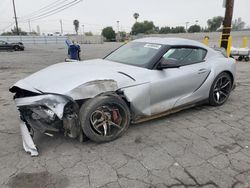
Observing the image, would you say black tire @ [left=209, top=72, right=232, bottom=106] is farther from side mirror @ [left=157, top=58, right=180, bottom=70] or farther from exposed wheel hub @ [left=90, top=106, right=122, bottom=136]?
exposed wheel hub @ [left=90, top=106, right=122, bottom=136]

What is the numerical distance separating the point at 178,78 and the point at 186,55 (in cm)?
63

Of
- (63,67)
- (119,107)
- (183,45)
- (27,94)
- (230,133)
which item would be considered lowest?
(230,133)

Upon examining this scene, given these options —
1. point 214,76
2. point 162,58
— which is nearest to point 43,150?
point 162,58

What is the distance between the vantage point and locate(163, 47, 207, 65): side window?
12.8ft

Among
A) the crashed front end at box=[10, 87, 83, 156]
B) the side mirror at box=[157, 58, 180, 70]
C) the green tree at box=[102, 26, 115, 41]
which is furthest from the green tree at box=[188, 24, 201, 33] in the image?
the crashed front end at box=[10, 87, 83, 156]

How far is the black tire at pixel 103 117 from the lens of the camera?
2.94 meters

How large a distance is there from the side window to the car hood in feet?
2.29

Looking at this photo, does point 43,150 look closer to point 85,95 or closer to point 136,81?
point 85,95

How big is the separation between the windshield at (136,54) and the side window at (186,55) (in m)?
0.24

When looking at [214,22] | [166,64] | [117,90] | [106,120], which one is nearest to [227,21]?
[166,64]

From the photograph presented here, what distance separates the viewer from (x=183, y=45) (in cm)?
411

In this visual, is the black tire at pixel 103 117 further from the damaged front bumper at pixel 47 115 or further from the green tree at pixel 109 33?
the green tree at pixel 109 33

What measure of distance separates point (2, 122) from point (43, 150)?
143cm

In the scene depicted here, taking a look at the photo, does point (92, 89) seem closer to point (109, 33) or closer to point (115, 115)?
point (115, 115)
